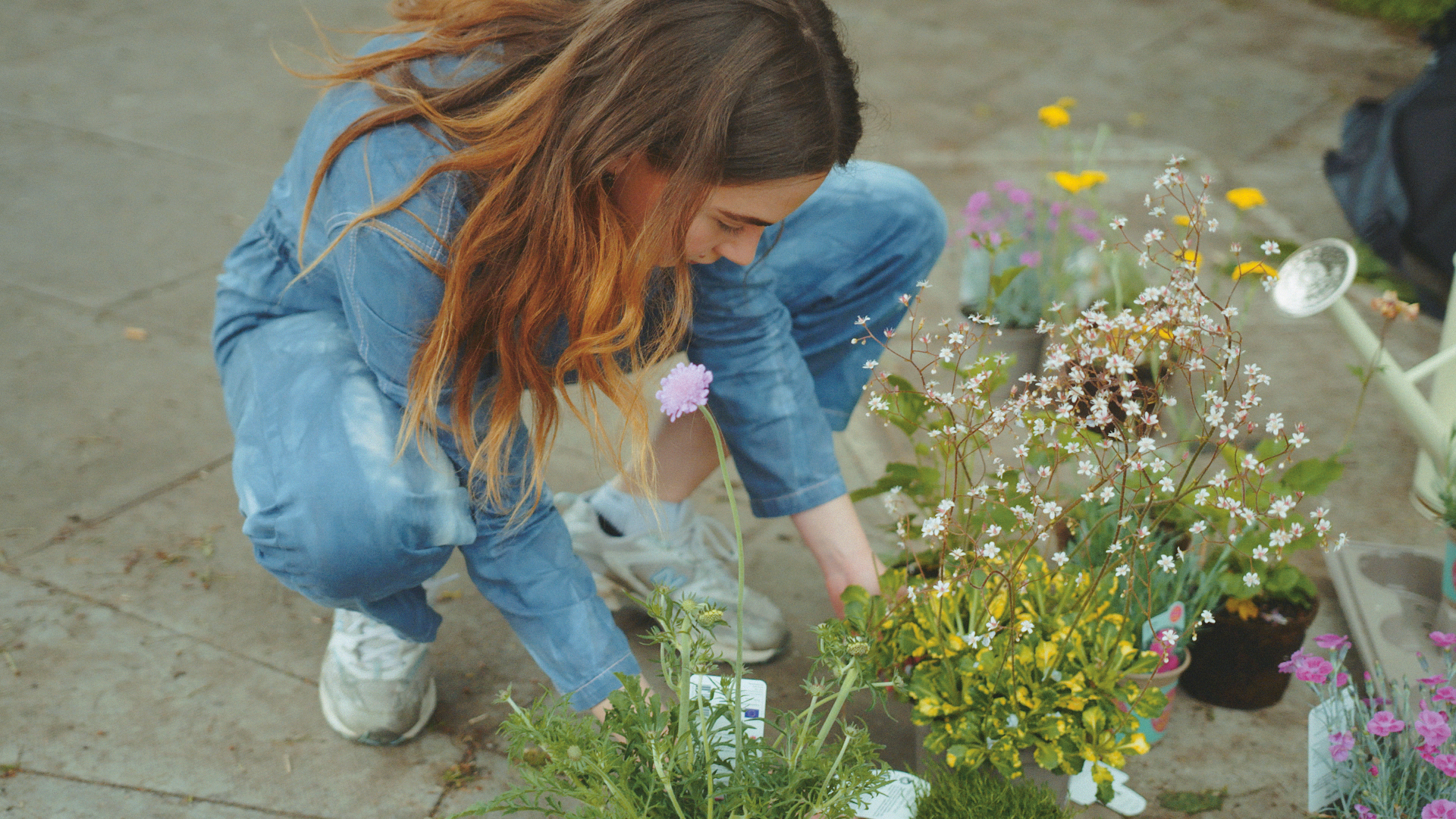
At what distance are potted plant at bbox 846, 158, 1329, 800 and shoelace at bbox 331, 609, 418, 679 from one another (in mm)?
699

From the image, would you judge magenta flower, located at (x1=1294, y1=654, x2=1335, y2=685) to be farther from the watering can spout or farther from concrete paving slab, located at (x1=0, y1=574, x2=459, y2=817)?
concrete paving slab, located at (x1=0, y1=574, x2=459, y2=817)

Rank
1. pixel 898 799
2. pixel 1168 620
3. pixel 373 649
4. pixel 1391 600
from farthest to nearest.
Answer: pixel 1391 600
pixel 373 649
pixel 1168 620
pixel 898 799

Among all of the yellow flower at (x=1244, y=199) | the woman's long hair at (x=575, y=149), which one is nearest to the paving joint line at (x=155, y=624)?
the woman's long hair at (x=575, y=149)

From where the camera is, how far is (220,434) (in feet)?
7.85

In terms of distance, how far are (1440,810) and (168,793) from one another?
5.32 ft

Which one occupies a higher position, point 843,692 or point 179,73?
point 843,692

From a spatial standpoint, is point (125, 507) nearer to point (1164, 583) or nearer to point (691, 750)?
point (691, 750)

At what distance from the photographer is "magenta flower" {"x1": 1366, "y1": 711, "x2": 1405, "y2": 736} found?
1359 mm

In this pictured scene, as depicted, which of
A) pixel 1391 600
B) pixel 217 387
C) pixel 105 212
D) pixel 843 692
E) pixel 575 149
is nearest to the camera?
pixel 843 692

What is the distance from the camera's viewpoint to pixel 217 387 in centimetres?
256

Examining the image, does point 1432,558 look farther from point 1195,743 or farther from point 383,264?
point 383,264

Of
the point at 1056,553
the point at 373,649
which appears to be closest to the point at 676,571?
the point at 373,649

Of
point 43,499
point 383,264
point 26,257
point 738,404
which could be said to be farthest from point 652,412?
point 26,257

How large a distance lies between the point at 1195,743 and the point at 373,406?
1315 millimetres
